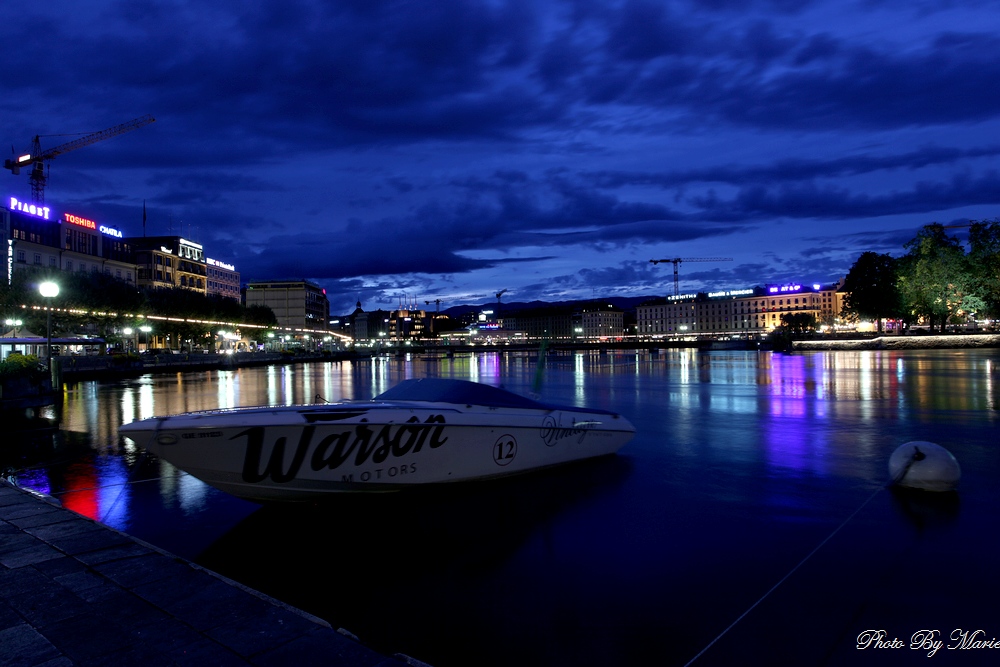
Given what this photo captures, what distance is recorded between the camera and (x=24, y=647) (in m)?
4.06

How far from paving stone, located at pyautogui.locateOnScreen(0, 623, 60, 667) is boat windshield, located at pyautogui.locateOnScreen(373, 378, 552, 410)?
6312 millimetres

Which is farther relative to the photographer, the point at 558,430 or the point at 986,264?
the point at 986,264

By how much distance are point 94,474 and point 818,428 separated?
17672mm

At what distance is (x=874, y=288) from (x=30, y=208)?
129388 millimetres

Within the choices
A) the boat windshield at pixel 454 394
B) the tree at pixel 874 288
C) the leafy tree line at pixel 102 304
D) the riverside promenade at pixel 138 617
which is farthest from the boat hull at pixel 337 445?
the tree at pixel 874 288

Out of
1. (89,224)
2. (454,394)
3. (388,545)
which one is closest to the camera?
(388,545)

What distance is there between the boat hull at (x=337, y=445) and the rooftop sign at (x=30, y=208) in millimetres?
98374

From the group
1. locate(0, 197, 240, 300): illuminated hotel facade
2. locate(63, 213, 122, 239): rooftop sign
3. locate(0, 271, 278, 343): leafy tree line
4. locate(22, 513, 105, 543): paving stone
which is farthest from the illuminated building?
locate(22, 513, 105, 543): paving stone

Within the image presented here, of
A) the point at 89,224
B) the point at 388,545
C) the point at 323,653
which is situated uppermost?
the point at 89,224

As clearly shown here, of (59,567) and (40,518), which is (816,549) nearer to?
(59,567)

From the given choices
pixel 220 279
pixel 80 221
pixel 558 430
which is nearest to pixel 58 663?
pixel 558 430

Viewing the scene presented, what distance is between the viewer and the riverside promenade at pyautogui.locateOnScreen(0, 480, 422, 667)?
12.9 feet

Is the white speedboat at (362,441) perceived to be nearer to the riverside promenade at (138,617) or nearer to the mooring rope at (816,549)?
the riverside promenade at (138,617)

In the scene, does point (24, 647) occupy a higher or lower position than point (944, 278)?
lower
